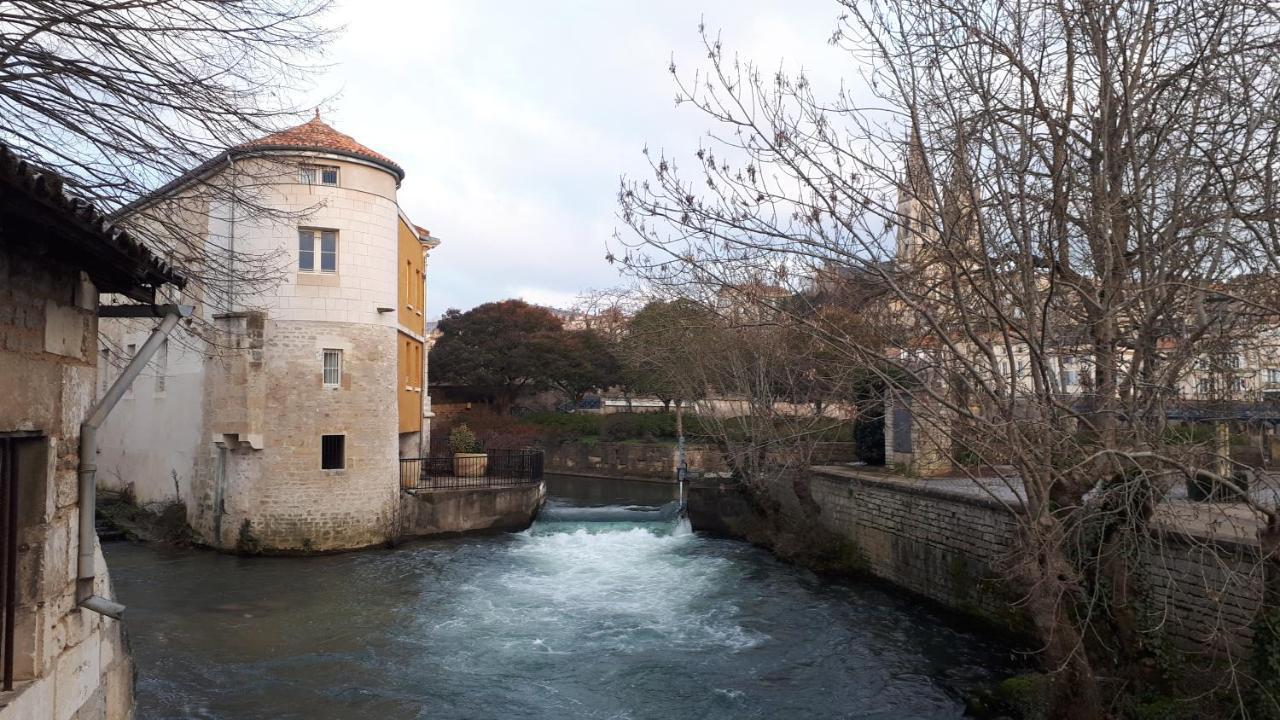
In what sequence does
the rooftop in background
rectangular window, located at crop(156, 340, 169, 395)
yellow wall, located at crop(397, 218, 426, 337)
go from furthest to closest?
yellow wall, located at crop(397, 218, 426, 337) < rectangular window, located at crop(156, 340, 169, 395) < the rooftop in background

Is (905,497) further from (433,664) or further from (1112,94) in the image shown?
(1112,94)

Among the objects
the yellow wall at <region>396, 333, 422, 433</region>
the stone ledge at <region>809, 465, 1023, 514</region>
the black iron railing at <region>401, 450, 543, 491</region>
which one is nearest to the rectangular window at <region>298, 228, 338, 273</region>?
the yellow wall at <region>396, 333, 422, 433</region>

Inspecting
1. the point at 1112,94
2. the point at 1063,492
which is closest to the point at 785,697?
the point at 1063,492

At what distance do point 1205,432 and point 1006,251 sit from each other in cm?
570

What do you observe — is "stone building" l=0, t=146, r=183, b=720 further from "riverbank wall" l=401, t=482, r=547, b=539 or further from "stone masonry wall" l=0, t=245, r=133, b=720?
"riverbank wall" l=401, t=482, r=547, b=539

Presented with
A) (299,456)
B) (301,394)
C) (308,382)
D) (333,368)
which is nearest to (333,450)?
(299,456)

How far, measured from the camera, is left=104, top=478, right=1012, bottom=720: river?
9.00 meters

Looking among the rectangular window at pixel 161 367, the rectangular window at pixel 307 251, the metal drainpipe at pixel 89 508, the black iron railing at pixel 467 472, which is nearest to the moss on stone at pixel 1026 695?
the metal drainpipe at pixel 89 508

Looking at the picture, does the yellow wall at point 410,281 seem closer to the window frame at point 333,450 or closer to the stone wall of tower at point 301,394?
the stone wall of tower at point 301,394

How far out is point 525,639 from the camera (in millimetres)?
11359

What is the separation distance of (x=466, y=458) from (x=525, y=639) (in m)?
10.1

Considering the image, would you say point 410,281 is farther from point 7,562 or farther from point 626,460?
point 7,562

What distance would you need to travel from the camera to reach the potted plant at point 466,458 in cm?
2095

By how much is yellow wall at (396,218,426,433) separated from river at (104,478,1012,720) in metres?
4.83
